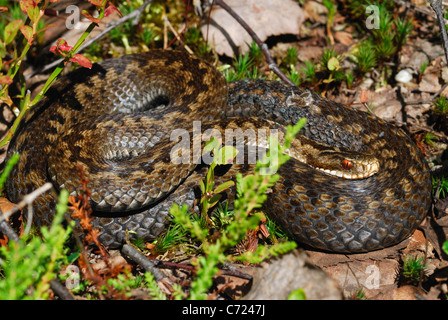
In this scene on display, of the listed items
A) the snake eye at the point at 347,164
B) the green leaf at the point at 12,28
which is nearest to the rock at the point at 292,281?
the snake eye at the point at 347,164

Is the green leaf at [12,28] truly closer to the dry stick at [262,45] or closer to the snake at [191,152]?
the snake at [191,152]

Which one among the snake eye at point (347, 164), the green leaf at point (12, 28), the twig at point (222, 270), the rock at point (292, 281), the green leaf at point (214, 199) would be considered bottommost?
the twig at point (222, 270)

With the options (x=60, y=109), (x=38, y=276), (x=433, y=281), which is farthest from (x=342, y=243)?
(x=60, y=109)

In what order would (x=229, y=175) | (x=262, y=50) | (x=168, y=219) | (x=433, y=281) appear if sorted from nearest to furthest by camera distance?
(x=433, y=281), (x=168, y=219), (x=229, y=175), (x=262, y=50)

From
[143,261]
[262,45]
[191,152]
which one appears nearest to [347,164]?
[191,152]

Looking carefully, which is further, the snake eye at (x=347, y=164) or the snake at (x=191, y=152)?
the snake eye at (x=347, y=164)

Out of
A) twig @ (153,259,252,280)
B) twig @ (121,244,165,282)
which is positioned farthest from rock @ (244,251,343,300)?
twig @ (121,244,165,282)

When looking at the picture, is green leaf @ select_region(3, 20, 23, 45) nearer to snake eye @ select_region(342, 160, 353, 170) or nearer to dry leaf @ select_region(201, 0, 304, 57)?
dry leaf @ select_region(201, 0, 304, 57)

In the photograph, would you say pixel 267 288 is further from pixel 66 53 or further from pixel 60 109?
pixel 60 109
